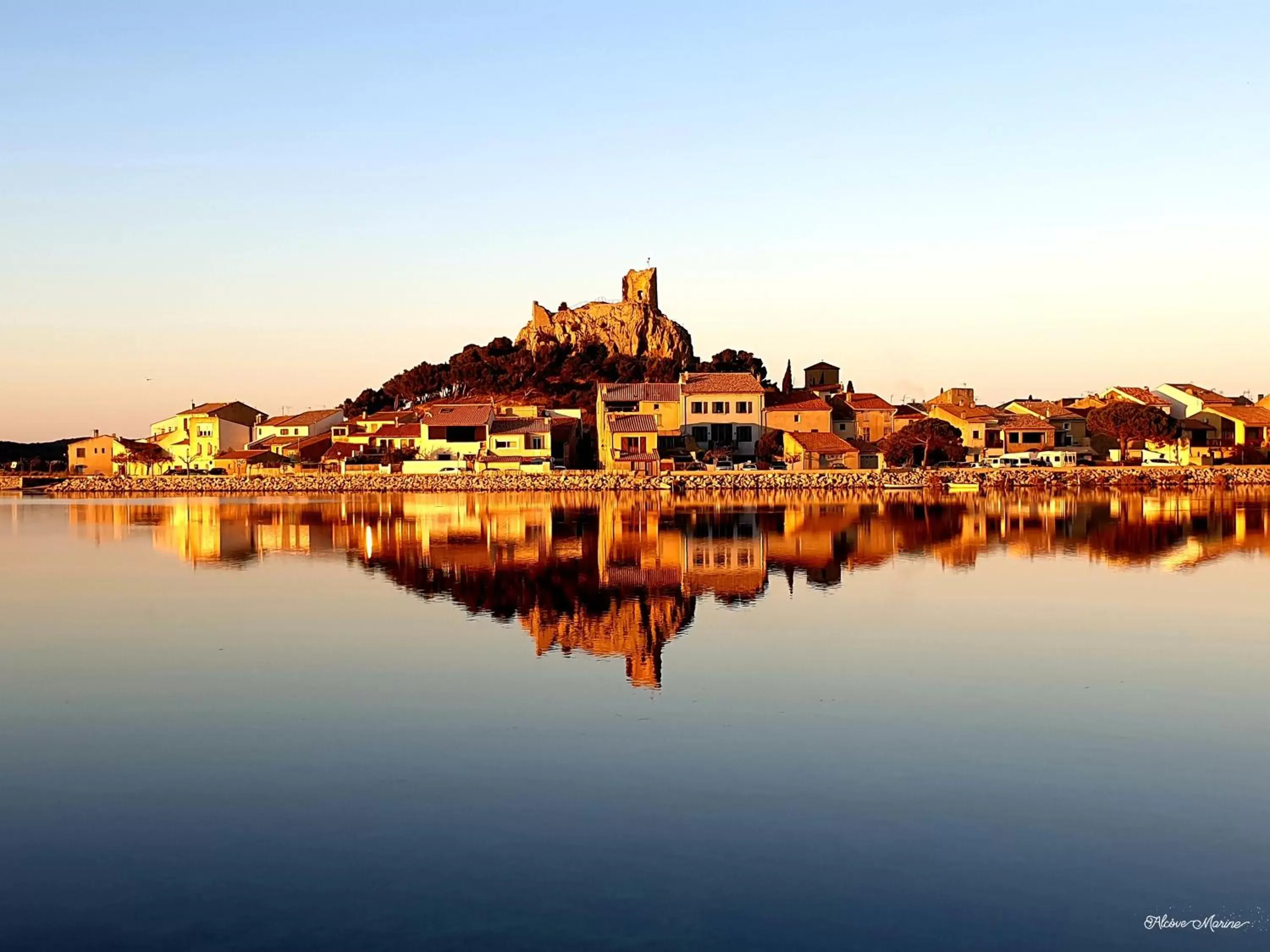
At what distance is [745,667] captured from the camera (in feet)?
42.2

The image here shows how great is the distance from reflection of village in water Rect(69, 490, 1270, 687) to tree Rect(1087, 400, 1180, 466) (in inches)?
420

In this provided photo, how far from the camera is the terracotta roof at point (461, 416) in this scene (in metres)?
63.8

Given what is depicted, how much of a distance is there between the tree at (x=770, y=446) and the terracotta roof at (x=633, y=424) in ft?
18.5

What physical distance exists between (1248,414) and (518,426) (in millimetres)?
41129

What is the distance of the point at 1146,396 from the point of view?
6900 cm

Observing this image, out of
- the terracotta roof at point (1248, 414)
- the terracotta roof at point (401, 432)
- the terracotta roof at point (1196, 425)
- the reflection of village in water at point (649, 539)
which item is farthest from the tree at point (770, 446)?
the terracotta roof at point (1248, 414)

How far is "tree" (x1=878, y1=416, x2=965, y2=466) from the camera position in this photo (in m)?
61.0

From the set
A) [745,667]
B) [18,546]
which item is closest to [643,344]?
[18,546]

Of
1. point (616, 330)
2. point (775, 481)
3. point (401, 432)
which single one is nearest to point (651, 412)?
point (775, 481)

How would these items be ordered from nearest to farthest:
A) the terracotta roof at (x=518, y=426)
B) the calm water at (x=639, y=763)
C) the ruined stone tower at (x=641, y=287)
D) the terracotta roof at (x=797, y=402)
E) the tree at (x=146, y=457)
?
the calm water at (x=639, y=763), the terracotta roof at (x=797, y=402), the terracotta roof at (x=518, y=426), the tree at (x=146, y=457), the ruined stone tower at (x=641, y=287)

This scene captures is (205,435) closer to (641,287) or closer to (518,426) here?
(518,426)

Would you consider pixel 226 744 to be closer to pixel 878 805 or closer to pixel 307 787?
pixel 307 787

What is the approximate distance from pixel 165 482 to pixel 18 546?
128 feet

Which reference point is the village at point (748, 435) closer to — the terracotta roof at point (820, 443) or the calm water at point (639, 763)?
the terracotta roof at point (820, 443)
